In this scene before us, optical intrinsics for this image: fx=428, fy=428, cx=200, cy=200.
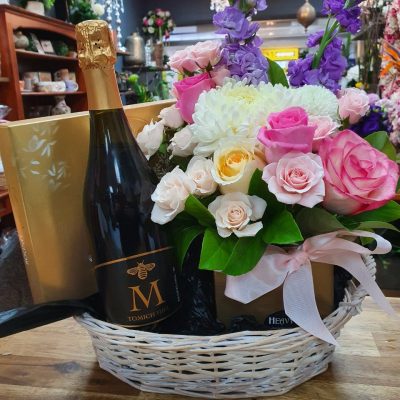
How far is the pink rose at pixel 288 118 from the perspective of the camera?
0.44 meters

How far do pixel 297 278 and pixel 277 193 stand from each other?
4.2 inches

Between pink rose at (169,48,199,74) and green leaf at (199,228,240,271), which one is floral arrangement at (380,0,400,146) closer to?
pink rose at (169,48,199,74)

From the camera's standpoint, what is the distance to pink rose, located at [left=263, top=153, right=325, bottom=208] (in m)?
0.43

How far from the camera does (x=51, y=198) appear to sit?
22.0 inches

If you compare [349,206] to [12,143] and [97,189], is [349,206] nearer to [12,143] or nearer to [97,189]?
[97,189]

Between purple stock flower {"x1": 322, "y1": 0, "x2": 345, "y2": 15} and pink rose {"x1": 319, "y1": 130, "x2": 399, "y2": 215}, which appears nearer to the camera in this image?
pink rose {"x1": 319, "y1": 130, "x2": 399, "y2": 215}

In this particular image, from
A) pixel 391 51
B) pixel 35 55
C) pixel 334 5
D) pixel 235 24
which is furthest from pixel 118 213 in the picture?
pixel 35 55

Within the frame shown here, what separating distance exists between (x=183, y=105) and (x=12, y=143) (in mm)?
221

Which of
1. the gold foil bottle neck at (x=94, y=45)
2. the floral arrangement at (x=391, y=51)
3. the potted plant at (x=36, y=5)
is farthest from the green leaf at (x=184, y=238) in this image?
the potted plant at (x=36, y=5)

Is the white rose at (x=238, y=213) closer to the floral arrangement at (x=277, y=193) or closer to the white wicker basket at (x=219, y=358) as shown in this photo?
the floral arrangement at (x=277, y=193)

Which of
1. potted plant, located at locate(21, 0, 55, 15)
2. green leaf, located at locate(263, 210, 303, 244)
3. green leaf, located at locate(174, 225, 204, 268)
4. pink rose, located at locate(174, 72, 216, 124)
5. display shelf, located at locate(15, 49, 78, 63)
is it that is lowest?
green leaf, located at locate(174, 225, 204, 268)

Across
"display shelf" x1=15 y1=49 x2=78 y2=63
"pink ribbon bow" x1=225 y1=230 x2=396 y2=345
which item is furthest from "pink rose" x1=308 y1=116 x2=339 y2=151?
"display shelf" x1=15 y1=49 x2=78 y2=63

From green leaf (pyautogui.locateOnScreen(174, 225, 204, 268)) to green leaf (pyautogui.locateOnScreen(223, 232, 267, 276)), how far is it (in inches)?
2.5

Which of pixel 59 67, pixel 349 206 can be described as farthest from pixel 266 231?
pixel 59 67
